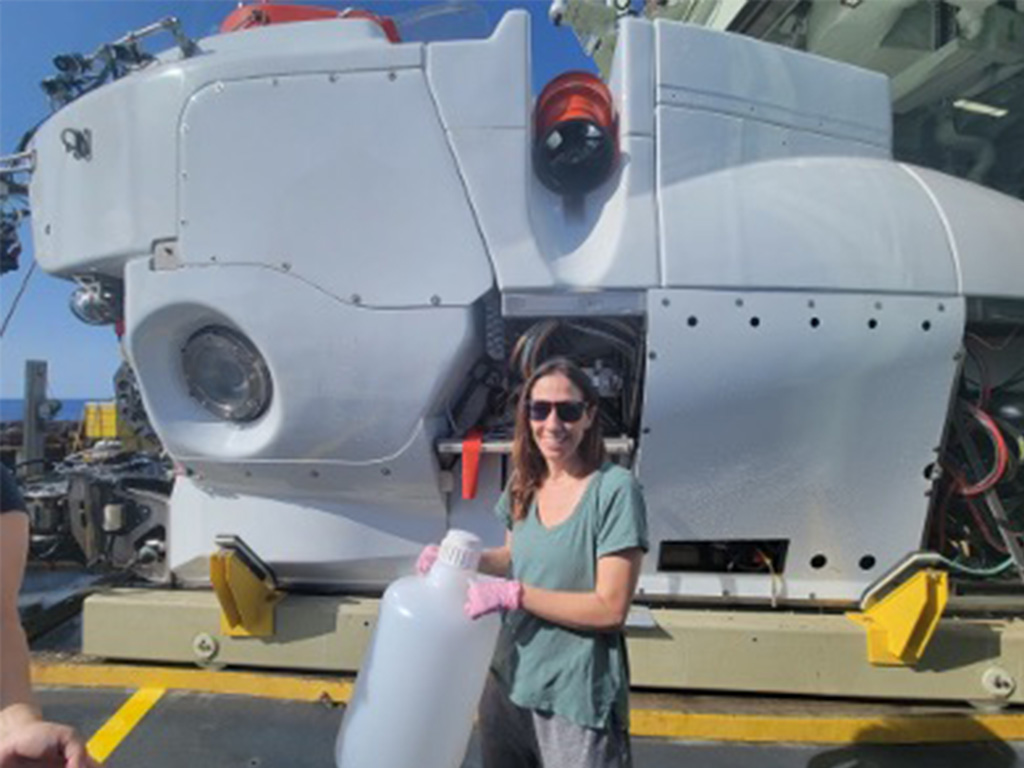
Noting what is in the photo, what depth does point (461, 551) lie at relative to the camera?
1353mm

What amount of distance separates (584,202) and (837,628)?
1774 millimetres

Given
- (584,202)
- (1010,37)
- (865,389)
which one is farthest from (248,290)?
(1010,37)

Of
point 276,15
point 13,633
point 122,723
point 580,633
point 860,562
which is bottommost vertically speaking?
point 122,723

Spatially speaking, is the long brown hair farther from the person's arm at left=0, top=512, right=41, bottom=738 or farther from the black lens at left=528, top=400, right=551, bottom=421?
the person's arm at left=0, top=512, right=41, bottom=738

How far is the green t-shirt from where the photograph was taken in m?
1.30

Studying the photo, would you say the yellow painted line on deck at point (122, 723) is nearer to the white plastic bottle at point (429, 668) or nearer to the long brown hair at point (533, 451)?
the white plastic bottle at point (429, 668)

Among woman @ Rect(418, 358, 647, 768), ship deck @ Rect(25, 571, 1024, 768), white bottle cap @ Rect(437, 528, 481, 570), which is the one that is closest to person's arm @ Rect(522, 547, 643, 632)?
woman @ Rect(418, 358, 647, 768)

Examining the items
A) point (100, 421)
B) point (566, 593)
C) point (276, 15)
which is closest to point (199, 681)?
point (566, 593)

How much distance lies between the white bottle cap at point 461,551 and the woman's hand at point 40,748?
0.68 metres

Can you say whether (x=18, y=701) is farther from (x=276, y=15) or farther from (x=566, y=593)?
(x=276, y=15)

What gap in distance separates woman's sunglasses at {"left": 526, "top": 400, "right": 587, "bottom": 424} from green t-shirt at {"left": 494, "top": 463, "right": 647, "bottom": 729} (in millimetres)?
135

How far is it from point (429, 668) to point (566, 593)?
1.17ft

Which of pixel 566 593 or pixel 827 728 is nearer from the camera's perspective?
pixel 566 593

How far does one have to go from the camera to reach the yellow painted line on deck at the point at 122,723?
2229 millimetres
